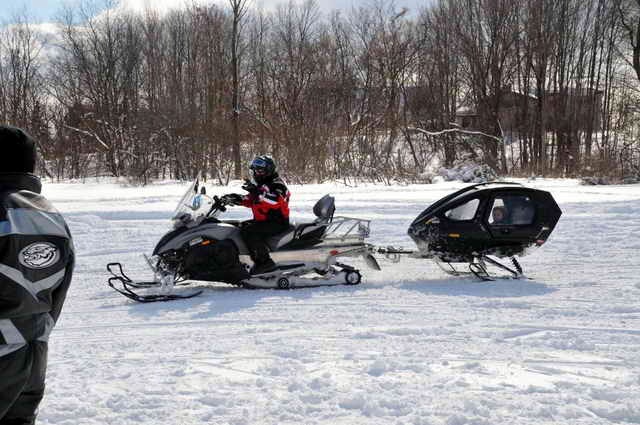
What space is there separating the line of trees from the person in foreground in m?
22.3

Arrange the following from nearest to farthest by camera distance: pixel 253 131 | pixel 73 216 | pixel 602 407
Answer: pixel 602 407, pixel 73 216, pixel 253 131

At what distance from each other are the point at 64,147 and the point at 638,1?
24.9 m

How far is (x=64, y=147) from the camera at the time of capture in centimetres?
2819

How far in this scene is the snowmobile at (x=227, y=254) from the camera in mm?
5789

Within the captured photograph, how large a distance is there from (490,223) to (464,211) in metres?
0.28

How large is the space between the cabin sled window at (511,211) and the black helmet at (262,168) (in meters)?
2.21

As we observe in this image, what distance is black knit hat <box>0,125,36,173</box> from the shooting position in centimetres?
177

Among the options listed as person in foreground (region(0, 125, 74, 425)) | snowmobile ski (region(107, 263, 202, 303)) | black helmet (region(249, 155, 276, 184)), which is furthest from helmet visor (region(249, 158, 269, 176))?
person in foreground (region(0, 125, 74, 425))

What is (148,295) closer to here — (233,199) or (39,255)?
(233,199)

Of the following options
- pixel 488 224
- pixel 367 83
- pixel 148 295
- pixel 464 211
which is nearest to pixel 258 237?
pixel 148 295

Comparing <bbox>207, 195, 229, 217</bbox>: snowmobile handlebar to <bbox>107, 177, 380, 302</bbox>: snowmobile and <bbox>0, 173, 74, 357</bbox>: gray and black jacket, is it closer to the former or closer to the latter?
<bbox>107, 177, 380, 302</bbox>: snowmobile

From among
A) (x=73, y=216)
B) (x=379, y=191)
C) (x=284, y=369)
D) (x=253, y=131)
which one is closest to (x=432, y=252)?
(x=284, y=369)

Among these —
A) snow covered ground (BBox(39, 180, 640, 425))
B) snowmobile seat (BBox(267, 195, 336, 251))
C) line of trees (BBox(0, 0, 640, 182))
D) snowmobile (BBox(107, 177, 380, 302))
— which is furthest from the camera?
line of trees (BBox(0, 0, 640, 182))

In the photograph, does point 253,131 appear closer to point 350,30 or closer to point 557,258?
point 350,30
